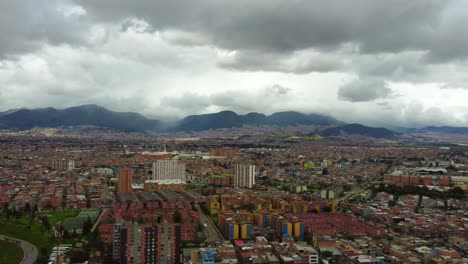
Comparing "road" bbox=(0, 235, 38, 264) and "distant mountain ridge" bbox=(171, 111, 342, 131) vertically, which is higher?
"distant mountain ridge" bbox=(171, 111, 342, 131)

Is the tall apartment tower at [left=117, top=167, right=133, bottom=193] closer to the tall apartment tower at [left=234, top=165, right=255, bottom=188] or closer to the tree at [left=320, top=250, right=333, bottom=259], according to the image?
the tall apartment tower at [left=234, top=165, right=255, bottom=188]

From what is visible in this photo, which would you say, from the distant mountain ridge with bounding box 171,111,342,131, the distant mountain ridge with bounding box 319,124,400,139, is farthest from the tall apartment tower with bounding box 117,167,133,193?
the distant mountain ridge with bounding box 171,111,342,131

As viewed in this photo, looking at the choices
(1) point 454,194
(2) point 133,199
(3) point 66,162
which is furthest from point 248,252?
(3) point 66,162

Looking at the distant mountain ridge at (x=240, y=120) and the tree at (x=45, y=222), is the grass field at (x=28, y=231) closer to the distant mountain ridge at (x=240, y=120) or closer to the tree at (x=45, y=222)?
the tree at (x=45, y=222)

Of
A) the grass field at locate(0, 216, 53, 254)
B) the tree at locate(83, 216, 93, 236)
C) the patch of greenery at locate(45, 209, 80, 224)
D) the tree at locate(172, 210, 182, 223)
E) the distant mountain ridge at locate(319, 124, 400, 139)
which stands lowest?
the grass field at locate(0, 216, 53, 254)

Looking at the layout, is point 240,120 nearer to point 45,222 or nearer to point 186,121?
point 186,121
